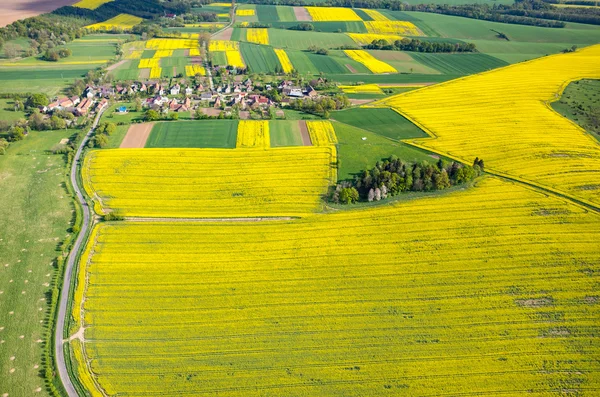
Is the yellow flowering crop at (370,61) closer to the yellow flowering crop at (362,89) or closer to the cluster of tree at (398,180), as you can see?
the yellow flowering crop at (362,89)

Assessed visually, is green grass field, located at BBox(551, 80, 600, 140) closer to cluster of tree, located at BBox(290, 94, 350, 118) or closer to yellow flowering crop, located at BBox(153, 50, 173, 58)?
cluster of tree, located at BBox(290, 94, 350, 118)

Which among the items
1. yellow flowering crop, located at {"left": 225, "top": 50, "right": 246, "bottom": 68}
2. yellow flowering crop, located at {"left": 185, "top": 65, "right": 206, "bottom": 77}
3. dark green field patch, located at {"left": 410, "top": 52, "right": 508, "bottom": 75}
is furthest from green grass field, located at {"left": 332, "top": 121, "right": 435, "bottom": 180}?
yellow flowering crop, located at {"left": 185, "top": 65, "right": 206, "bottom": 77}

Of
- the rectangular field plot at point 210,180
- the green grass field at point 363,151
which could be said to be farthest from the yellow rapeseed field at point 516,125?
the rectangular field plot at point 210,180

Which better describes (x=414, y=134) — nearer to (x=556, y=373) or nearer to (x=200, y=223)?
(x=200, y=223)

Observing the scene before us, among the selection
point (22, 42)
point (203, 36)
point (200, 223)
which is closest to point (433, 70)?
point (203, 36)

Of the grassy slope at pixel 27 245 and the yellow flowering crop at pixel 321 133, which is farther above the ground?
the yellow flowering crop at pixel 321 133

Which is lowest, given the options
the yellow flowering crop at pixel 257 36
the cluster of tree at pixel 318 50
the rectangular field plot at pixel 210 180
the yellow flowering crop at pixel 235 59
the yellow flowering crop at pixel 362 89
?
the rectangular field plot at pixel 210 180
